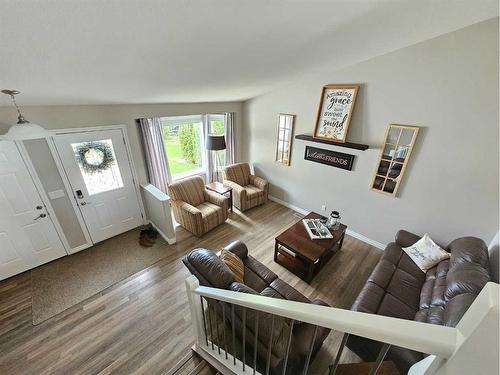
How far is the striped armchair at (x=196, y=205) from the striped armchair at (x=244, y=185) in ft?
1.52

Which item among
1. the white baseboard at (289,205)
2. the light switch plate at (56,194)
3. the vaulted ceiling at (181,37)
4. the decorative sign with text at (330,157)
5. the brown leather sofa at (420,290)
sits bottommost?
the white baseboard at (289,205)

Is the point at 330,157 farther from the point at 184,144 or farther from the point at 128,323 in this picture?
the point at 128,323

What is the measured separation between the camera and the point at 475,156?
2512mm

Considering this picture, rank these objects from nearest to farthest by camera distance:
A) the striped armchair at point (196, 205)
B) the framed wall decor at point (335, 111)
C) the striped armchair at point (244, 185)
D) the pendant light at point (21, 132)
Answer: the pendant light at point (21, 132)
the framed wall decor at point (335, 111)
the striped armchair at point (196, 205)
the striped armchair at point (244, 185)

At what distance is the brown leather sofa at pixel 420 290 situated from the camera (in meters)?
1.78

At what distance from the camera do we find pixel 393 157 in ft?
10.1

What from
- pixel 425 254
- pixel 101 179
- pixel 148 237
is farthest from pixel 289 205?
pixel 101 179

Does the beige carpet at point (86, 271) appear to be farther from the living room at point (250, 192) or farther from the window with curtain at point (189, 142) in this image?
the window with curtain at point (189, 142)

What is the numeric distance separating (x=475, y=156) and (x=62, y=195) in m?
5.65

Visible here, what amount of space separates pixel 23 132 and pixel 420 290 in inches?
177

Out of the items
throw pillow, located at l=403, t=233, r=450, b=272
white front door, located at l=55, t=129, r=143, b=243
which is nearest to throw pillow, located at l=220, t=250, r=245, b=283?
throw pillow, located at l=403, t=233, r=450, b=272

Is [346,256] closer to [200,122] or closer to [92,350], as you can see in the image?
[92,350]

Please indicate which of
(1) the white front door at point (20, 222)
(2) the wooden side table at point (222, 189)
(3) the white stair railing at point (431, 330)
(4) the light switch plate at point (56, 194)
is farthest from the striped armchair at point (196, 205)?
(3) the white stair railing at point (431, 330)

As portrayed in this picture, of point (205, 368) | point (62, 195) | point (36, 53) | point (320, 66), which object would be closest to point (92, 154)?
point (62, 195)
